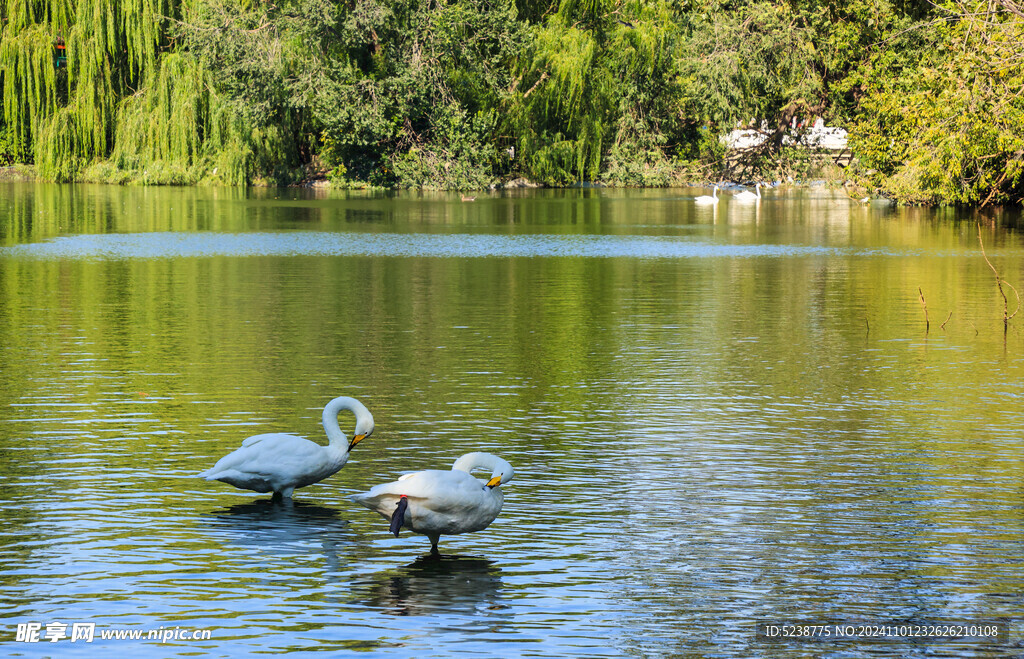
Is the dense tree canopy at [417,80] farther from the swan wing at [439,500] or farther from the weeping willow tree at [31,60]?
the swan wing at [439,500]

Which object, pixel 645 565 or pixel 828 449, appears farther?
pixel 828 449

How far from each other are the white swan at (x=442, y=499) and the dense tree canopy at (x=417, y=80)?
43.0 metres

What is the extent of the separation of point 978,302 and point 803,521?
13339mm

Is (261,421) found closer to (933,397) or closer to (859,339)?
(933,397)

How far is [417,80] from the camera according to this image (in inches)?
2124

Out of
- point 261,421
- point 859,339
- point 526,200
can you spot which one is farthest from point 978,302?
point 526,200

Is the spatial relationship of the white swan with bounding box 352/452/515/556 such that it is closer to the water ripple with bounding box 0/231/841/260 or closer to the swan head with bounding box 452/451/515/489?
the swan head with bounding box 452/451/515/489

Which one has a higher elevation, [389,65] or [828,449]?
[389,65]

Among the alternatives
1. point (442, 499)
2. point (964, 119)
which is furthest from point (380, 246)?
point (442, 499)

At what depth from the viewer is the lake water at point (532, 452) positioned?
23.5 feet

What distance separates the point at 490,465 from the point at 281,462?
167 cm

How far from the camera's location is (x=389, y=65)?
5516cm

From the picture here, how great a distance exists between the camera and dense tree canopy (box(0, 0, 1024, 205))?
52.7 m

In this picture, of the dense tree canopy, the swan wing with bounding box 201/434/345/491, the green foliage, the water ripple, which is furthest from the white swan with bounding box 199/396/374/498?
the dense tree canopy
